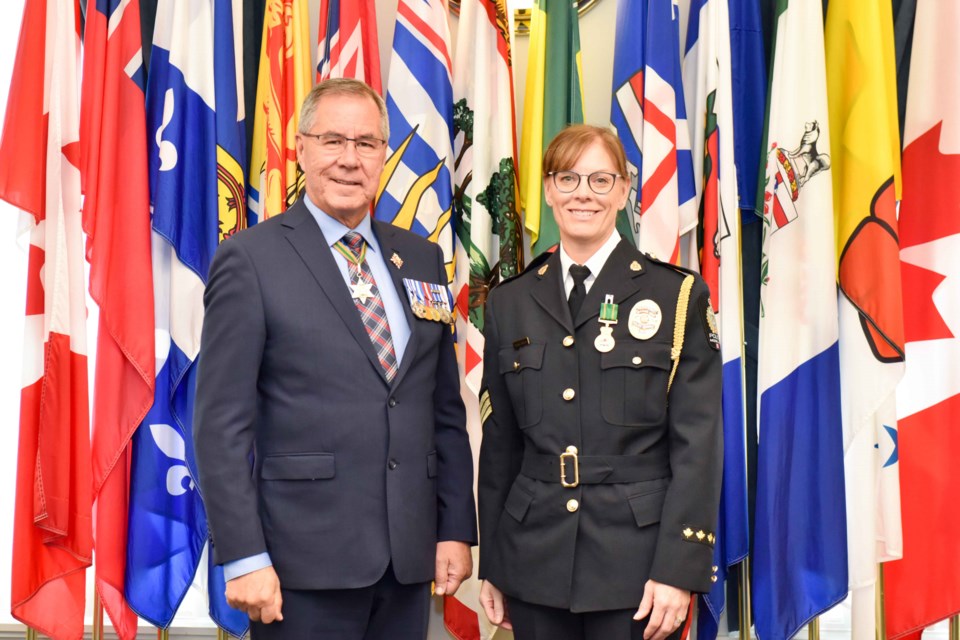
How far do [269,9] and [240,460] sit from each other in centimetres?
153

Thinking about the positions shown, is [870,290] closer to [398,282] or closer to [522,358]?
[522,358]

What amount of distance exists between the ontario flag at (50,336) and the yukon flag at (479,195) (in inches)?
39.6

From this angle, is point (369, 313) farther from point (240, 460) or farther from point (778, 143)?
point (778, 143)

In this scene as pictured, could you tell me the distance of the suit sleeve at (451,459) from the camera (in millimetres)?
1645

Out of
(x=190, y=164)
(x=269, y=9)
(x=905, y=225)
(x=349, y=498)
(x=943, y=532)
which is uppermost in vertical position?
(x=269, y=9)

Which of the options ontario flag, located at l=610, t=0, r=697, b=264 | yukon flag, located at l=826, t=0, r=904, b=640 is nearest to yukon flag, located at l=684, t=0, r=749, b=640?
ontario flag, located at l=610, t=0, r=697, b=264

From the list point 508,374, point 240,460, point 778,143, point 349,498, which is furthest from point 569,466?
point 778,143

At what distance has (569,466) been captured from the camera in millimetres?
1521

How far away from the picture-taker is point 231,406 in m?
1.44

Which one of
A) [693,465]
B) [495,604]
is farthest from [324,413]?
[693,465]

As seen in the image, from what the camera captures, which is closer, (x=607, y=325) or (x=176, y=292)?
(x=607, y=325)

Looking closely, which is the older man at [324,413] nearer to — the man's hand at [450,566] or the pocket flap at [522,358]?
the man's hand at [450,566]

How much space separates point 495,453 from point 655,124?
1.11 metres

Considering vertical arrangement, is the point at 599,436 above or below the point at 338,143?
below
